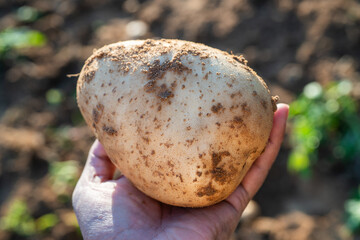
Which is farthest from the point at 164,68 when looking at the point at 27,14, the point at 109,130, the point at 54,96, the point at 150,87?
the point at 27,14

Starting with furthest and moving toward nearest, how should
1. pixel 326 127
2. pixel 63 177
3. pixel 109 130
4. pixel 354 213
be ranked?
pixel 63 177
pixel 326 127
pixel 354 213
pixel 109 130

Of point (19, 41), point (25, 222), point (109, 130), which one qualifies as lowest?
point (25, 222)

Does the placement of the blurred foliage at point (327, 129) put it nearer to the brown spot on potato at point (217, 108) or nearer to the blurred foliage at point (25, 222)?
the brown spot on potato at point (217, 108)

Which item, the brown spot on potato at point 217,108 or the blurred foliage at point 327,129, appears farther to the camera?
the blurred foliage at point 327,129

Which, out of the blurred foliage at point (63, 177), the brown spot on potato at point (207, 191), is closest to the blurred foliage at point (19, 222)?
the blurred foliage at point (63, 177)

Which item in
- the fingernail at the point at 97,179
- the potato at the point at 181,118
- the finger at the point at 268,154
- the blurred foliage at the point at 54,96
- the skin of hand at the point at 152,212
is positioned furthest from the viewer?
the blurred foliage at the point at 54,96

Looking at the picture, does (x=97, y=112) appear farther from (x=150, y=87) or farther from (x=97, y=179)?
(x=97, y=179)

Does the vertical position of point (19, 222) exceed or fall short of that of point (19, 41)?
it falls short

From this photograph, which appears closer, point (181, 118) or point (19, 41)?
point (181, 118)
